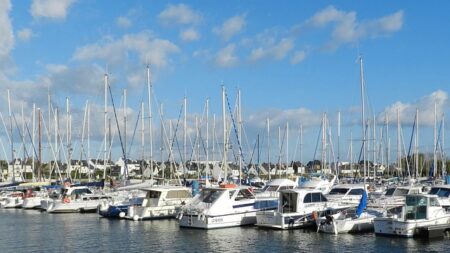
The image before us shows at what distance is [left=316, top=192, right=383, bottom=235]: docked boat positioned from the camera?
1411 inches

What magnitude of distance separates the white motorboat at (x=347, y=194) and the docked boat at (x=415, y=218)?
852 centimetres

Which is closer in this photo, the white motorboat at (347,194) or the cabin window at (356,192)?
the white motorboat at (347,194)

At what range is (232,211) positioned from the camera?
4022 cm

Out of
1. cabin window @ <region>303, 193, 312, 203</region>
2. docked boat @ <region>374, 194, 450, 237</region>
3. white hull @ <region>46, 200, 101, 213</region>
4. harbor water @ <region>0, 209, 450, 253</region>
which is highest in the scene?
cabin window @ <region>303, 193, 312, 203</region>

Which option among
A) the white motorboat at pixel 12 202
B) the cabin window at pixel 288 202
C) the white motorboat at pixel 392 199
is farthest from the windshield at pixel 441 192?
the white motorboat at pixel 12 202

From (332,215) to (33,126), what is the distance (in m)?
53.2

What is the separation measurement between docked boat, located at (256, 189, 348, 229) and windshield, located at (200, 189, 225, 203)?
312 centimetres

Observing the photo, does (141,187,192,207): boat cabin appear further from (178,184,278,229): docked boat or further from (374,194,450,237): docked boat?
(374,194,450,237): docked boat

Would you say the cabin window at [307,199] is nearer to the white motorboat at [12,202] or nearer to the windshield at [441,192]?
the windshield at [441,192]

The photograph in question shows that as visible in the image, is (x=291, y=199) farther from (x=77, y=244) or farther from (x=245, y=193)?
(x=77, y=244)

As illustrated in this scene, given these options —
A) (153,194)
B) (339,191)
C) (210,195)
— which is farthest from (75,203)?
(339,191)

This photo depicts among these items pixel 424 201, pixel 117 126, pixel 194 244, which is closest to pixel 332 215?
pixel 424 201

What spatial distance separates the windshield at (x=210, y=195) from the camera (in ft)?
134

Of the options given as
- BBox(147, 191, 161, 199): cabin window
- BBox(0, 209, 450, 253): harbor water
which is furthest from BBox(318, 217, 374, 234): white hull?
BBox(147, 191, 161, 199): cabin window
